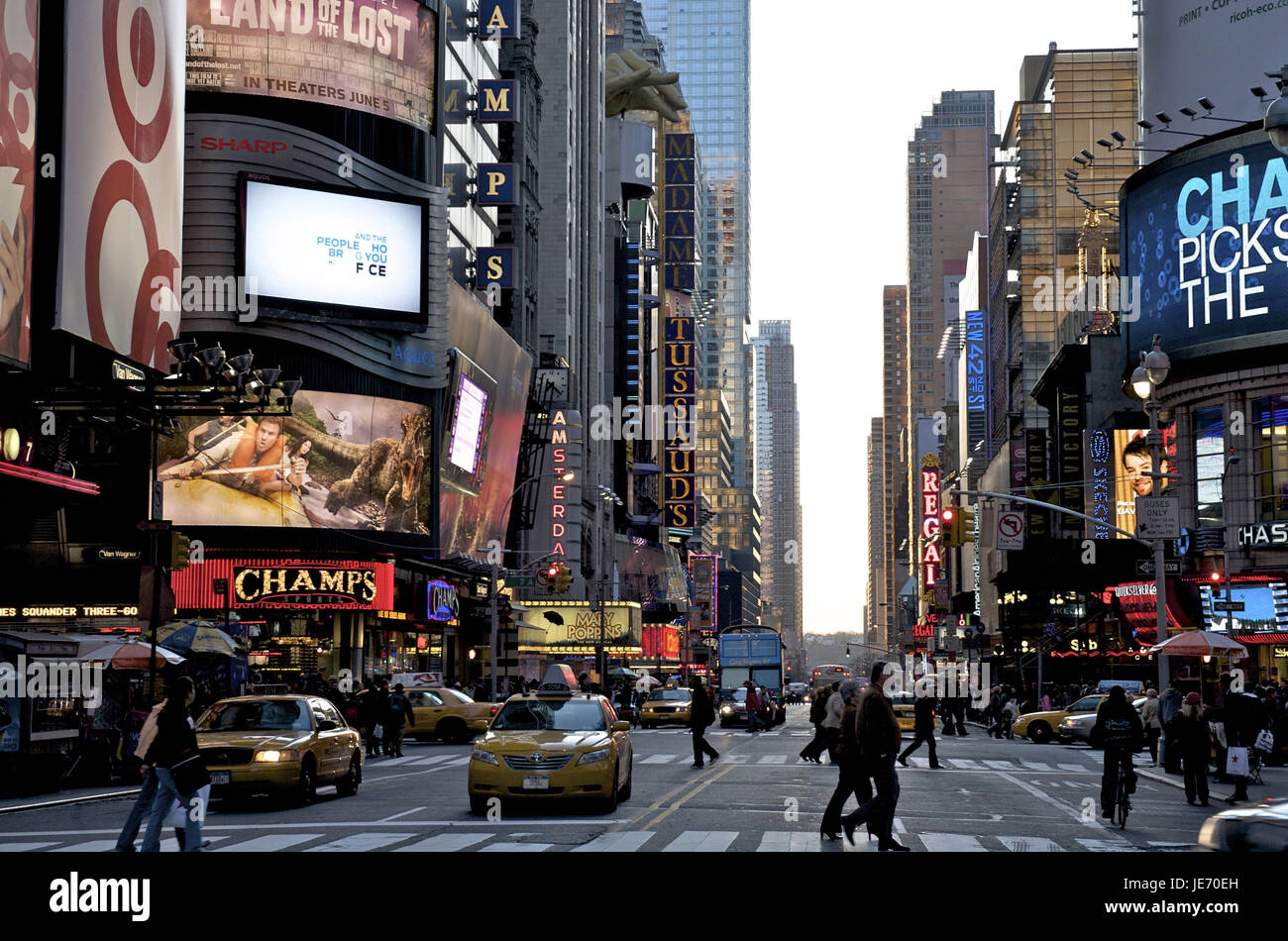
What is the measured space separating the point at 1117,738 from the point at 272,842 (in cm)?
1082

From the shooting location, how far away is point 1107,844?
58.3 ft

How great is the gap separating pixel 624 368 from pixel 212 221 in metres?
83.7

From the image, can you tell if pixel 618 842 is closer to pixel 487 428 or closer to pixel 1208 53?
pixel 487 428

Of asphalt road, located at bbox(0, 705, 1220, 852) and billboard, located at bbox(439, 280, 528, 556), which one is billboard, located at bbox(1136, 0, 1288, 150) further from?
asphalt road, located at bbox(0, 705, 1220, 852)

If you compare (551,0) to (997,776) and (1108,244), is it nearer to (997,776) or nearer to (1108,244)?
(1108,244)

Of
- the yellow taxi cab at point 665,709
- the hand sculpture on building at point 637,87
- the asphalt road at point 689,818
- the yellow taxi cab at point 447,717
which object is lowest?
the yellow taxi cab at point 665,709

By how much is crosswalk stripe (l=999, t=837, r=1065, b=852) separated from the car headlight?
34.0ft

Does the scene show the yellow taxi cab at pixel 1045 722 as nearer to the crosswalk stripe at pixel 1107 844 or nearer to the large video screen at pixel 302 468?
the large video screen at pixel 302 468

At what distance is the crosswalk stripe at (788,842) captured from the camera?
1639cm

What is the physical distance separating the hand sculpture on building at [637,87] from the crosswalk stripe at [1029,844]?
142644 millimetres

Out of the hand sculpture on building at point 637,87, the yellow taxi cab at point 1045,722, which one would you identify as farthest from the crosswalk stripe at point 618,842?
the hand sculpture on building at point 637,87

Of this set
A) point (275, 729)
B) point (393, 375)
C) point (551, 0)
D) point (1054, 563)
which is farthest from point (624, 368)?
point (275, 729)
